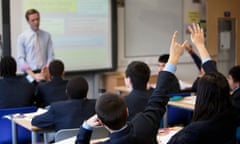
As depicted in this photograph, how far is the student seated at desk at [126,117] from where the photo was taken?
2016 millimetres

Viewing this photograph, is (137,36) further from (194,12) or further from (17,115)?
(17,115)

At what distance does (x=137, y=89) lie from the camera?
3584mm

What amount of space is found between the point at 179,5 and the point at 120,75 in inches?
76.6

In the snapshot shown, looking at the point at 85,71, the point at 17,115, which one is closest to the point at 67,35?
the point at 85,71

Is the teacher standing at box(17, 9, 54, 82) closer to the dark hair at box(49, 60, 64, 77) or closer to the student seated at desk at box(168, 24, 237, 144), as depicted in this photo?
the dark hair at box(49, 60, 64, 77)

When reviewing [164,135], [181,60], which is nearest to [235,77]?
[164,135]

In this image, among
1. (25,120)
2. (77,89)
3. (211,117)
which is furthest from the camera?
(25,120)

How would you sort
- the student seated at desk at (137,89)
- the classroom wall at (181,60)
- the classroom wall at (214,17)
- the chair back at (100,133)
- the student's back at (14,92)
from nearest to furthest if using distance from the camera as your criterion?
the chair back at (100,133) → the student seated at desk at (137,89) → the student's back at (14,92) → the classroom wall at (181,60) → the classroom wall at (214,17)

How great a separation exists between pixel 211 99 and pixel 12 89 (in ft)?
8.38

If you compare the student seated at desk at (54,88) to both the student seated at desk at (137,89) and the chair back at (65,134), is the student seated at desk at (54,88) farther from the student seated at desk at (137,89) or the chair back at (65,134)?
the chair back at (65,134)

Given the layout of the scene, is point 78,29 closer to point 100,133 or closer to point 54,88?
point 54,88

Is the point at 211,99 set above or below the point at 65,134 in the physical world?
above

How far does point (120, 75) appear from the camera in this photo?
718 centimetres

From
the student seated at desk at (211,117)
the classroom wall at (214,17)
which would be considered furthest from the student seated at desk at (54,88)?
the classroom wall at (214,17)
